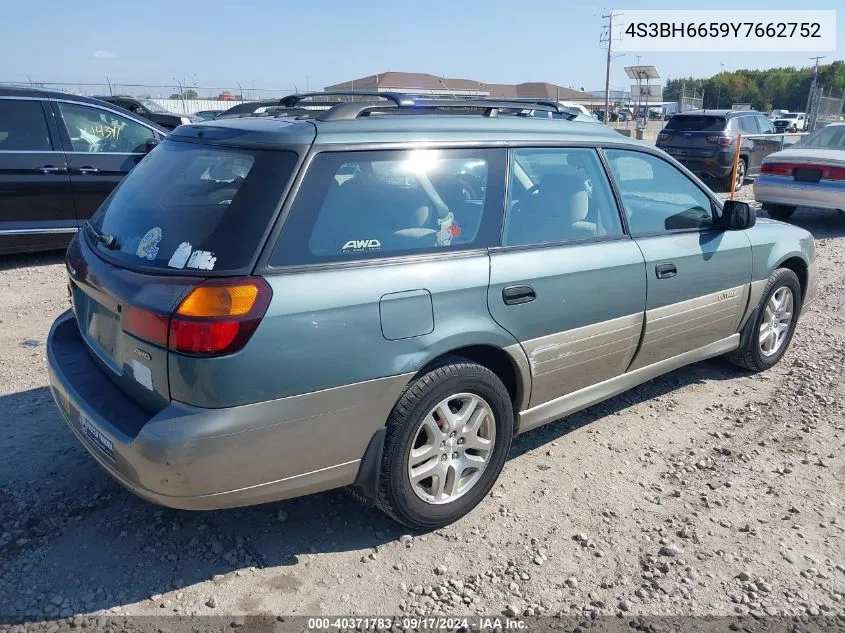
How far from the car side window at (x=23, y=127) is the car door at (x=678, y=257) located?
19.7 feet

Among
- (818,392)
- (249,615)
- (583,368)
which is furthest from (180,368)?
(818,392)

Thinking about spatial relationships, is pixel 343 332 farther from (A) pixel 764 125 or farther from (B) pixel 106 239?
(A) pixel 764 125

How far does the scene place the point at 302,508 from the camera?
3.26 meters

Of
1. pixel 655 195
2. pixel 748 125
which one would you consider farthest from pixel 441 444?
pixel 748 125

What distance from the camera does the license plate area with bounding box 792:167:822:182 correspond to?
9734mm

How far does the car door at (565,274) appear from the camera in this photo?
3.15 metres

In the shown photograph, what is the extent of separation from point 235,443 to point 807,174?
32.7 feet

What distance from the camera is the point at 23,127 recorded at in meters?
7.02

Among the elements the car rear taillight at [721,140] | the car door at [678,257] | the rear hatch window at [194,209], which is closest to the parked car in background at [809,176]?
the car rear taillight at [721,140]

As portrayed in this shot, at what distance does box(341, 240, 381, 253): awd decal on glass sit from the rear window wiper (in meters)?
1.02

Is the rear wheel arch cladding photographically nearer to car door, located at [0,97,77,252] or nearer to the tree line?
car door, located at [0,97,77,252]

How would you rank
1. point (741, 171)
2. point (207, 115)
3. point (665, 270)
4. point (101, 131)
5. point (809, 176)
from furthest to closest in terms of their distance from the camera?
point (207, 115) → point (741, 171) → point (809, 176) → point (101, 131) → point (665, 270)

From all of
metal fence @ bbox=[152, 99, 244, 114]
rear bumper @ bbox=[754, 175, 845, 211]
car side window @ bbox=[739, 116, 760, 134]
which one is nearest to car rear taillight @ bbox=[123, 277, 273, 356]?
rear bumper @ bbox=[754, 175, 845, 211]

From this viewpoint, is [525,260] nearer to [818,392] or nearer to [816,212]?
[818,392]
